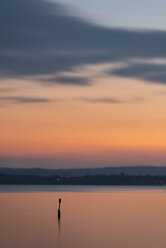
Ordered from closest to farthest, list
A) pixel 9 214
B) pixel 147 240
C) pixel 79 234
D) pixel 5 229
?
pixel 147 240 < pixel 79 234 < pixel 5 229 < pixel 9 214

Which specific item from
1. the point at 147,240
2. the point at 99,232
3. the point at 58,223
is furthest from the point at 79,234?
the point at 58,223

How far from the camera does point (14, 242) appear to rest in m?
43.5

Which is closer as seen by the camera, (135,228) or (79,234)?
(79,234)

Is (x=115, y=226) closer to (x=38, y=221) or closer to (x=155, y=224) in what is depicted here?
(x=155, y=224)

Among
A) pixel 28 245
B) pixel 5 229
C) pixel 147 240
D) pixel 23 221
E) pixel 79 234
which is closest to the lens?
pixel 28 245

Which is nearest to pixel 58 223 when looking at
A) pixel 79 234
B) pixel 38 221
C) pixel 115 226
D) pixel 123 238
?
pixel 38 221

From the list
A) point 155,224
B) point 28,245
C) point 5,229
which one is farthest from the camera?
point 155,224

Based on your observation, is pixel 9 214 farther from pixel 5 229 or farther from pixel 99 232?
pixel 99 232

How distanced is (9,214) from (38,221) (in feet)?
38.2

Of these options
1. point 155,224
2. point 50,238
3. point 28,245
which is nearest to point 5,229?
point 50,238

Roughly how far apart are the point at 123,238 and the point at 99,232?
4.16 m

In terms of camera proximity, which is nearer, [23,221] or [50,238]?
[50,238]

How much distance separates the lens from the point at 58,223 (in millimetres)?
59438

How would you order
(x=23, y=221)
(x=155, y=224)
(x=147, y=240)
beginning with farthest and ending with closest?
(x=23, y=221) < (x=155, y=224) < (x=147, y=240)
